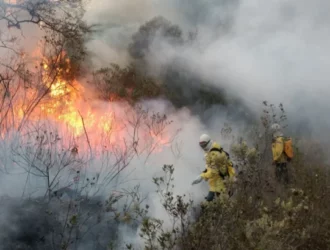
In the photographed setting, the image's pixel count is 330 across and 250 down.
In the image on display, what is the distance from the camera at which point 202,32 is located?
15.9 meters

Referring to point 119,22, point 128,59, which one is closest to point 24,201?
point 128,59

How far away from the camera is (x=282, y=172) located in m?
8.66

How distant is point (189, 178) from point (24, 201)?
11.0 ft

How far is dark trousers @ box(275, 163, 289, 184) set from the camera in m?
8.40

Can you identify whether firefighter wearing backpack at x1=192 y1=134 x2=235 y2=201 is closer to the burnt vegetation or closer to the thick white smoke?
the burnt vegetation

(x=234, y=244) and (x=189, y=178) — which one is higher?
(x=189, y=178)

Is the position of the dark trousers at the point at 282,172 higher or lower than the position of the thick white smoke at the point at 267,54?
lower

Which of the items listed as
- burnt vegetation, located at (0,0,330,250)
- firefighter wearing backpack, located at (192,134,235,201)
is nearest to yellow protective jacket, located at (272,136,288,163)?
burnt vegetation, located at (0,0,330,250)

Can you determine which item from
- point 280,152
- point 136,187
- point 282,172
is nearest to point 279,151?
point 280,152

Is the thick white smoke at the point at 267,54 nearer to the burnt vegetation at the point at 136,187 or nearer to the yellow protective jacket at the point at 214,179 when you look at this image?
the burnt vegetation at the point at 136,187

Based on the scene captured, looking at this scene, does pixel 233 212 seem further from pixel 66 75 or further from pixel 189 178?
pixel 66 75

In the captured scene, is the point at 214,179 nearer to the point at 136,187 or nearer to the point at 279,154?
the point at 136,187

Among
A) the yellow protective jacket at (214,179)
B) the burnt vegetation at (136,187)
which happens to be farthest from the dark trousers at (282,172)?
the yellow protective jacket at (214,179)

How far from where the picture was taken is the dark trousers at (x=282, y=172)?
8.40 m
